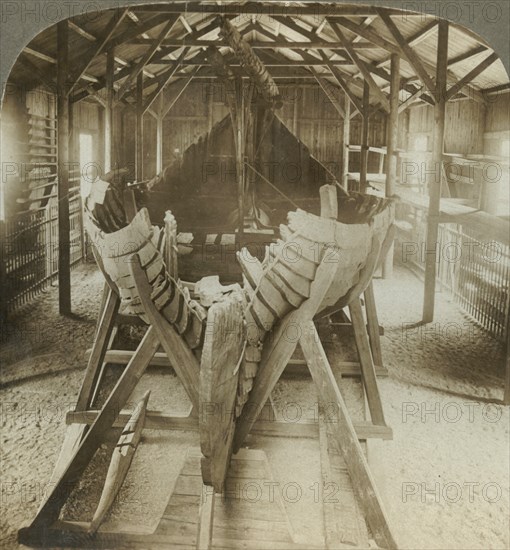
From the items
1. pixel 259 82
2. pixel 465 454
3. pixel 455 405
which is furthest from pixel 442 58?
pixel 465 454

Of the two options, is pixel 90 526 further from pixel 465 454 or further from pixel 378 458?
pixel 465 454

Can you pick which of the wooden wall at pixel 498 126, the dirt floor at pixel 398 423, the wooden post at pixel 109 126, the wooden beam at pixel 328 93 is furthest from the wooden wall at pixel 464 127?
the wooden post at pixel 109 126

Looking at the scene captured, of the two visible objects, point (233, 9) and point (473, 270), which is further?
point (473, 270)

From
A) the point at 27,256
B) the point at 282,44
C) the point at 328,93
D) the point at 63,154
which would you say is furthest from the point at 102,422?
the point at 328,93

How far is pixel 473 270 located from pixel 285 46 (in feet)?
13.7

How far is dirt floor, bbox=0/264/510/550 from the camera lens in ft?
10.2

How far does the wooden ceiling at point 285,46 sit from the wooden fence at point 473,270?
66.0 inches

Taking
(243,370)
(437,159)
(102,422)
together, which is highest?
(437,159)

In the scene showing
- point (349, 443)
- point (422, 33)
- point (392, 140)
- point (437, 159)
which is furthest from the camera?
point (422, 33)

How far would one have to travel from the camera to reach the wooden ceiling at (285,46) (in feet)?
13.4

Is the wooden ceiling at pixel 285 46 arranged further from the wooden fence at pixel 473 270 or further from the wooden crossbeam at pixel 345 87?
the wooden fence at pixel 473 270

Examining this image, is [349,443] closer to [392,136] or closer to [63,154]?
[63,154]

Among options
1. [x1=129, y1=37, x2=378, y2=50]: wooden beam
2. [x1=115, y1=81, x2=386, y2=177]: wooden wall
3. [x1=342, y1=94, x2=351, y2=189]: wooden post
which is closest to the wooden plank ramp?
[x1=129, y1=37, x2=378, y2=50]: wooden beam

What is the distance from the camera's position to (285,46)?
8008 mm
